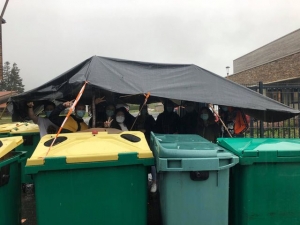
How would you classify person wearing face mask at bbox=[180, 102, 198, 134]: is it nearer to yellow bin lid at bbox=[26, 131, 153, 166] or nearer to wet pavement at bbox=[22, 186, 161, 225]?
wet pavement at bbox=[22, 186, 161, 225]

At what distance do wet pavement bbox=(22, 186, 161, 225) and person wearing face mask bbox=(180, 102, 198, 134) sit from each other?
1605 mm

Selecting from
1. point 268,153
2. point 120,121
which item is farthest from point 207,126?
point 268,153

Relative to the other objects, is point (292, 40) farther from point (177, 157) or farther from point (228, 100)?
point (177, 157)

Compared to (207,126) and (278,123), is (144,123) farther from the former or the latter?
(278,123)

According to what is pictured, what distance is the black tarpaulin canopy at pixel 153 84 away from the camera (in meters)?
3.98

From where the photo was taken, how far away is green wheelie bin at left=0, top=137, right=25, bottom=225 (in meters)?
2.76

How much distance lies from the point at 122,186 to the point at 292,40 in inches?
735

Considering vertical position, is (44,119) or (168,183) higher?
(44,119)

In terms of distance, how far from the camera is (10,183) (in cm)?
294

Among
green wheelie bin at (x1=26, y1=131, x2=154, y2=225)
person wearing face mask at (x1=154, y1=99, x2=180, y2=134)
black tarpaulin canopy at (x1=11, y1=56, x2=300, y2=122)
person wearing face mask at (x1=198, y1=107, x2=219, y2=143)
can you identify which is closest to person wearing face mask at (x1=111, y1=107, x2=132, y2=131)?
black tarpaulin canopy at (x1=11, y1=56, x2=300, y2=122)

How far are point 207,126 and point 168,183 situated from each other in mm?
3155

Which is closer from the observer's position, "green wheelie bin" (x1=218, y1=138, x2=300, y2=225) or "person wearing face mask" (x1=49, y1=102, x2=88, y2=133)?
"green wheelie bin" (x1=218, y1=138, x2=300, y2=225)

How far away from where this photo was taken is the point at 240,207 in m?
2.80

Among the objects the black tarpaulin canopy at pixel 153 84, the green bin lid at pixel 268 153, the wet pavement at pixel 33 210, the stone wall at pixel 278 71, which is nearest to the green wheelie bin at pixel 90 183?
the green bin lid at pixel 268 153
